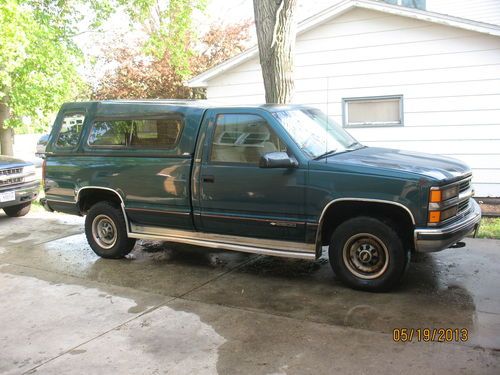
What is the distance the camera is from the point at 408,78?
980 cm

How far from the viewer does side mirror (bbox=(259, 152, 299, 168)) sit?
4953 mm

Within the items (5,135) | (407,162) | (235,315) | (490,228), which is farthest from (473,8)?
(5,135)

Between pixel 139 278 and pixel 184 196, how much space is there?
3.59 ft

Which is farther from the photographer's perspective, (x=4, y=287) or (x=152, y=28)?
(x=152, y=28)

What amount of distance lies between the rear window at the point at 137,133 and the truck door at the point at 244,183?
0.46 metres

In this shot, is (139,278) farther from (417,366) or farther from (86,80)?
(86,80)

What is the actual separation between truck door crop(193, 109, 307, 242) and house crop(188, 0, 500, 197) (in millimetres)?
5178

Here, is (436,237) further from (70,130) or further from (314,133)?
(70,130)

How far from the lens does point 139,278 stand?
5727 millimetres

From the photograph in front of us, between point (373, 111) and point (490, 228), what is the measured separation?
3817 millimetres

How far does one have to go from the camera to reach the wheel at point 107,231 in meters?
6.39

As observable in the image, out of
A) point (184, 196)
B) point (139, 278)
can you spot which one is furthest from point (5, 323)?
point (184, 196)

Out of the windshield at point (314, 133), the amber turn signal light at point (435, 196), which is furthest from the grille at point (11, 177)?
the amber turn signal light at point (435, 196)

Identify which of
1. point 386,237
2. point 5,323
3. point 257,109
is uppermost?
point 257,109
